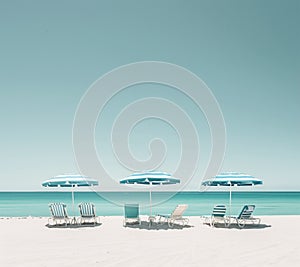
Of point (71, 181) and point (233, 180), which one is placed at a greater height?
point (71, 181)

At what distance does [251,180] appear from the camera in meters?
9.84

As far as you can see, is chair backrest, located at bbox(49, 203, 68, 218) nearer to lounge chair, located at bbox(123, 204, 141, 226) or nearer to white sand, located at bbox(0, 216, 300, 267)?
white sand, located at bbox(0, 216, 300, 267)

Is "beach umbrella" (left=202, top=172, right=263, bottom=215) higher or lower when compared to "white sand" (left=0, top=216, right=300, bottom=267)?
higher

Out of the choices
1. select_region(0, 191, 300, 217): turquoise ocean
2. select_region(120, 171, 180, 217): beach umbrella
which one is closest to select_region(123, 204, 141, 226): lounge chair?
select_region(120, 171, 180, 217): beach umbrella

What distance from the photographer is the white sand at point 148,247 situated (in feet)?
17.9

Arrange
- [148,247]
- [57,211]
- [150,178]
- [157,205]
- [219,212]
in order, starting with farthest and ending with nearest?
[157,205], [57,211], [219,212], [150,178], [148,247]

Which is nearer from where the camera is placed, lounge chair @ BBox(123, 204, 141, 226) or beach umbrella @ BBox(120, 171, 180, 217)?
beach umbrella @ BBox(120, 171, 180, 217)

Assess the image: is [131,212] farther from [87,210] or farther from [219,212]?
[219,212]

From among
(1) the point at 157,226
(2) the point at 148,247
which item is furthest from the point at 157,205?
(2) the point at 148,247

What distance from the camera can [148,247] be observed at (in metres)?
6.64

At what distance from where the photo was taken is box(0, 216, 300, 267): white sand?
5457 millimetres

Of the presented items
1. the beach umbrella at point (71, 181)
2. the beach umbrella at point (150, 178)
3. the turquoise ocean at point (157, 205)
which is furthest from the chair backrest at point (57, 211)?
the turquoise ocean at point (157, 205)

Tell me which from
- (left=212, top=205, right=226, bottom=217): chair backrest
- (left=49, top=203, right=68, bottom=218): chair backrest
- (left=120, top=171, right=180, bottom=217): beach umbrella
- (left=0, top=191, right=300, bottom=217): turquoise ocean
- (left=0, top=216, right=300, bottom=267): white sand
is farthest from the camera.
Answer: (left=0, top=191, right=300, bottom=217): turquoise ocean

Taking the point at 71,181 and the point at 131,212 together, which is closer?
the point at 131,212
